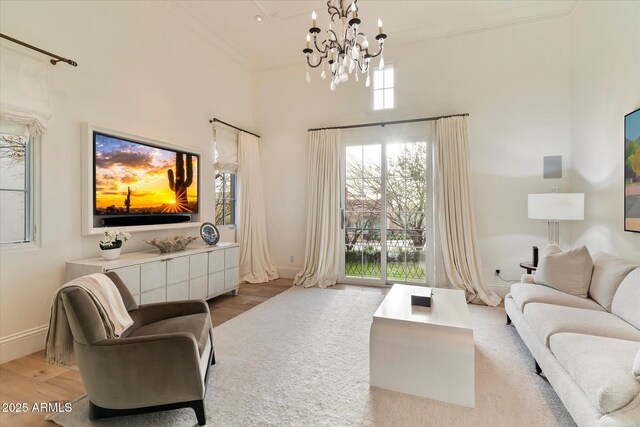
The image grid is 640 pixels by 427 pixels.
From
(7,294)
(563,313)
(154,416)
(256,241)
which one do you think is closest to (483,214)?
(563,313)

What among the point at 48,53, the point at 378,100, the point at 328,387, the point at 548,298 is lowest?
the point at 328,387

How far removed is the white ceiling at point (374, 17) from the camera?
12.5 ft

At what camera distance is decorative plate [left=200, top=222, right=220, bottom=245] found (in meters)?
4.02

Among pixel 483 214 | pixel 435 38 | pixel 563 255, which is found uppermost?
pixel 435 38

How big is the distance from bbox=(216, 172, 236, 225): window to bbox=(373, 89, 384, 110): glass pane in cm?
266

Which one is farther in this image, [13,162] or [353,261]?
[353,261]

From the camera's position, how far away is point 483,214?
13.8 feet

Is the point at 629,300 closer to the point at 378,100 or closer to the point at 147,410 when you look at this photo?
the point at 147,410

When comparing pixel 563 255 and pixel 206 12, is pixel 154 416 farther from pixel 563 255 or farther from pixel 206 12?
pixel 206 12

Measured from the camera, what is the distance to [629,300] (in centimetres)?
207

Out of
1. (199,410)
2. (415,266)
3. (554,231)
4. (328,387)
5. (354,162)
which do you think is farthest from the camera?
(354,162)

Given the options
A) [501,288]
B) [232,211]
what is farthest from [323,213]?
[501,288]

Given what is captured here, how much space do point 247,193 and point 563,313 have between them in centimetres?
433

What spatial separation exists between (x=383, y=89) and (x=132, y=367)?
467cm
